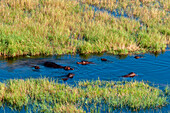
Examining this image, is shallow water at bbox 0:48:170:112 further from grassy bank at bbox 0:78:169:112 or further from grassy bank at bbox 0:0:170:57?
grassy bank at bbox 0:78:169:112

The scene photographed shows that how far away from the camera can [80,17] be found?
1834cm

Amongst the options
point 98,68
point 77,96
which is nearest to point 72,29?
point 98,68

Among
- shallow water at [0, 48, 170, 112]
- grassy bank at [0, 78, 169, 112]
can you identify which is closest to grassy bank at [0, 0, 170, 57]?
shallow water at [0, 48, 170, 112]

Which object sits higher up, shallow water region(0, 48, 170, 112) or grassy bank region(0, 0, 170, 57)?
grassy bank region(0, 0, 170, 57)

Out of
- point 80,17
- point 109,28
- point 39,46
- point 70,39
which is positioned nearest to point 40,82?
point 39,46

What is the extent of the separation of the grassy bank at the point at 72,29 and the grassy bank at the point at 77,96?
410 cm

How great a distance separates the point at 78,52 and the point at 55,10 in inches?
190

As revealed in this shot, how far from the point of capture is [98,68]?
40.7 ft

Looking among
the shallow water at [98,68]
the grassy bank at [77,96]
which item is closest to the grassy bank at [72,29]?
the shallow water at [98,68]

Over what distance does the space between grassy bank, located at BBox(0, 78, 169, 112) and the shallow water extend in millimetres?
860

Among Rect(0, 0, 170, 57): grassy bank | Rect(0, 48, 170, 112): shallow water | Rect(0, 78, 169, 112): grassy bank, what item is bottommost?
Rect(0, 78, 169, 112): grassy bank

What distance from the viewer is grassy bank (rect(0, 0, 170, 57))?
47.2 ft

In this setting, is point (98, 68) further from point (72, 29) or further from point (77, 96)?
point (72, 29)

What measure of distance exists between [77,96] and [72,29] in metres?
7.43
